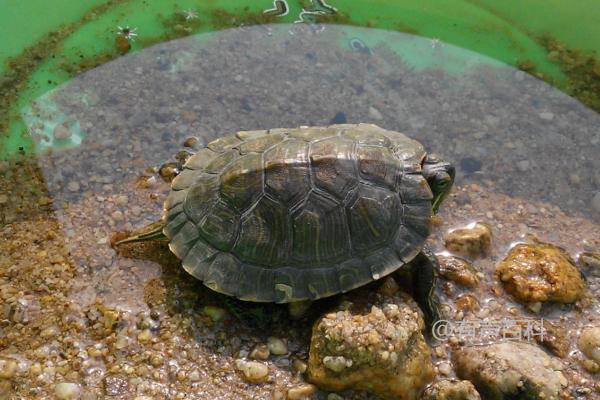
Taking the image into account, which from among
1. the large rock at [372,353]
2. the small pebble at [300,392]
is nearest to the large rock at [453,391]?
the large rock at [372,353]

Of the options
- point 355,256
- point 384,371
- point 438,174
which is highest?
point 438,174

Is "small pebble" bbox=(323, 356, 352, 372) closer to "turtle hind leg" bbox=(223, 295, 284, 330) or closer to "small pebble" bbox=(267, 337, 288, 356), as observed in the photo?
"small pebble" bbox=(267, 337, 288, 356)

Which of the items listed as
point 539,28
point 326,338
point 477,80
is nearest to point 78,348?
point 326,338

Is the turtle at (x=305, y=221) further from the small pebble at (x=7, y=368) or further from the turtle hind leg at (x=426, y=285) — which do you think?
the small pebble at (x=7, y=368)

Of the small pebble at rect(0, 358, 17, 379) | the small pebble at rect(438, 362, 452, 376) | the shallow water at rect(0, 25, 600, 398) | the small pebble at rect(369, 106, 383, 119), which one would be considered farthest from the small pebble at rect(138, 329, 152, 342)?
the small pebble at rect(369, 106, 383, 119)

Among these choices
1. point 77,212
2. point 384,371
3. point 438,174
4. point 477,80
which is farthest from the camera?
point 477,80

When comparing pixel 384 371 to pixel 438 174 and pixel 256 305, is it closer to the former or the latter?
pixel 256 305
